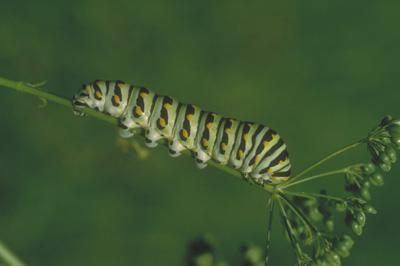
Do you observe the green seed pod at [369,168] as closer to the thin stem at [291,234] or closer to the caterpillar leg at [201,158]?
the thin stem at [291,234]

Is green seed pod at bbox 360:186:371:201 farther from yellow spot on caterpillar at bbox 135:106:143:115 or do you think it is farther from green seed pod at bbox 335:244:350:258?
yellow spot on caterpillar at bbox 135:106:143:115

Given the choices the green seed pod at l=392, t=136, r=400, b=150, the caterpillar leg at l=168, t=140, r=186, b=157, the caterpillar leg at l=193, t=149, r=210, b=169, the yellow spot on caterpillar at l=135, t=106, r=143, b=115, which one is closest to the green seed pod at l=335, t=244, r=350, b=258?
the green seed pod at l=392, t=136, r=400, b=150

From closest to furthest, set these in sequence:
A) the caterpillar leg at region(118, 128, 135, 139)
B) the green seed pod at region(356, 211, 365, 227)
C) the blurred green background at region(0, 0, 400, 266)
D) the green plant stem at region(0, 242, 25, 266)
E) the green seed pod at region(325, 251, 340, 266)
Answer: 1. the green plant stem at region(0, 242, 25, 266)
2. the green seed pod at region(325, 251, 340, 266)
3. the green seed pod at region(356, 211, 365, 227)
4. the caterpillar leg at region(118, 128, 135, 139)
5. the blurred green background at region(0, 0, 400, 266)

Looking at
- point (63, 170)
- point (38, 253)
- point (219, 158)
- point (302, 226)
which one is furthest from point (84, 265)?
point (302, 226)

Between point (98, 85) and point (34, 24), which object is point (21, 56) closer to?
point (34, 24)

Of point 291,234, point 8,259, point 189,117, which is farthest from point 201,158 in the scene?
point 8,259

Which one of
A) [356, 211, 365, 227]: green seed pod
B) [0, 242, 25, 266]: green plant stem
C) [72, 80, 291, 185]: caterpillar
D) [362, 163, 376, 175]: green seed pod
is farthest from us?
[72, 80, 291, 185]: caterpillar

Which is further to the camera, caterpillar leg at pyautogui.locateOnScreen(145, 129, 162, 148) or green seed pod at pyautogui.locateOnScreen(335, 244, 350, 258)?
caterpillar leg at pyautogui.locateOnScreen(145, 129, 162, 148)
